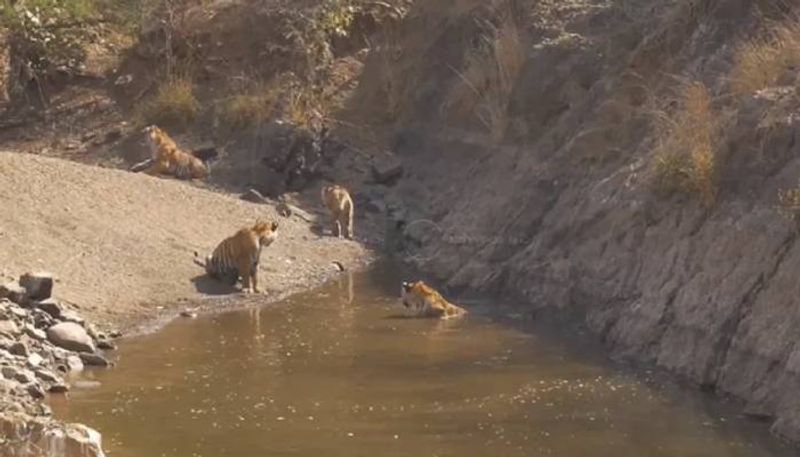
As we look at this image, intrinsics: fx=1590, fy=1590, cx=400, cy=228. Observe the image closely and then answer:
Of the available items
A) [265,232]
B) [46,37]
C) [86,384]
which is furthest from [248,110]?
[86,384]

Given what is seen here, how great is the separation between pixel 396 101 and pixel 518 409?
12482mm

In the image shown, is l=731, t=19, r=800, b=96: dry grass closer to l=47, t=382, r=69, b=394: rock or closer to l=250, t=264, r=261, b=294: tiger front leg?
l=250, t=264, r=261, b=294: tiger front leg

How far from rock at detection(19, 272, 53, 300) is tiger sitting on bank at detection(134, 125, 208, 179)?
25.4 feet

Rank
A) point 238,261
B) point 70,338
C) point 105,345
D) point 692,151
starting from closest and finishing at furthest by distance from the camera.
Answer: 1. point 70,338
2. point 105,345
3. point 692,151
4. point 238,261

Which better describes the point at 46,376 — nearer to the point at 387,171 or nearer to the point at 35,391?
the point at 35,391

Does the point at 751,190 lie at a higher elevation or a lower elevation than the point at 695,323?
higher

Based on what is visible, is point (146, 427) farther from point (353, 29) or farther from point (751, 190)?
point (353, 29)

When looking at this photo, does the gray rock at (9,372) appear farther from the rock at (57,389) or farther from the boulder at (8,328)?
the boulder at (8,328)

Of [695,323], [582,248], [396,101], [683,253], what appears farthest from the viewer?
[396,101]

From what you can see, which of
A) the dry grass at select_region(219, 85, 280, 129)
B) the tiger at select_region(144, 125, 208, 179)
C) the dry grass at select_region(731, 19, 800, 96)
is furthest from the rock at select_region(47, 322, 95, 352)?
the dry grass at select_region(219, 85, 280, 129)

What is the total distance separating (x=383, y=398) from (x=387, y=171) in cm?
1018

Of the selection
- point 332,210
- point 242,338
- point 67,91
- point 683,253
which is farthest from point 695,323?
point 67,91

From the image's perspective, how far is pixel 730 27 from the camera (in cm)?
1797

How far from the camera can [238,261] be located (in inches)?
679
